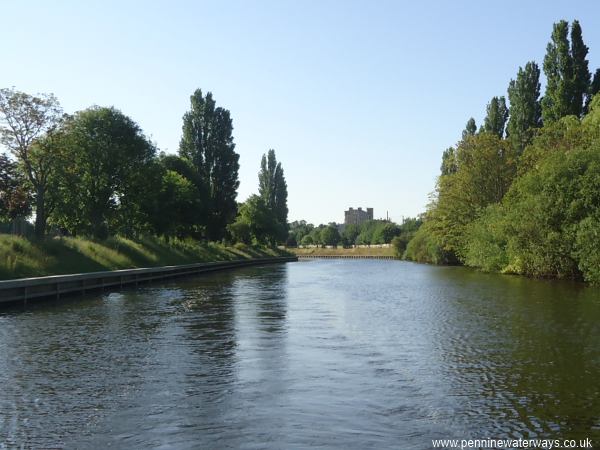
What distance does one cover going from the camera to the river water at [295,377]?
9531mm

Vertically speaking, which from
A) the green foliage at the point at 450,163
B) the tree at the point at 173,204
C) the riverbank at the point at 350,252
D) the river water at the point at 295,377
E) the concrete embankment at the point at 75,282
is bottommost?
the river water at the point at 295,377

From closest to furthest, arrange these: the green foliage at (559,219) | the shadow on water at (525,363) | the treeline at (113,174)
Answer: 1. the shadow on water at (525,363)
2. the green foliage at (559,219)
3. the treeline at (113,174)

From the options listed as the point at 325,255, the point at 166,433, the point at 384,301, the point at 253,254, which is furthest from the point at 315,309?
the point at 325,255

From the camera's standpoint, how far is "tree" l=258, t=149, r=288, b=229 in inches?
4754

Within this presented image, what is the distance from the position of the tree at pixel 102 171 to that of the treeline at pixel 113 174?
3.7 inches

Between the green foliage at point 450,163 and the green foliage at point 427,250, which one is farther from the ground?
the green foliage at point 450,163

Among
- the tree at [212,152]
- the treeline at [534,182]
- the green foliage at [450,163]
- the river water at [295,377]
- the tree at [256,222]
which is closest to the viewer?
the river water at [295,377]

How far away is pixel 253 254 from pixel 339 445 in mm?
94502

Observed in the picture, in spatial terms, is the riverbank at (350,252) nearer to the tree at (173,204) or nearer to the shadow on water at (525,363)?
the tree at (173,204)

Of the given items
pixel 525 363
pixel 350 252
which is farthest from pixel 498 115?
pixel 350 252

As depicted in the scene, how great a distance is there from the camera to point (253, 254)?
10294 centimetres

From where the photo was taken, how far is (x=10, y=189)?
5538 cm

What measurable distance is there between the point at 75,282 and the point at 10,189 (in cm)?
2575

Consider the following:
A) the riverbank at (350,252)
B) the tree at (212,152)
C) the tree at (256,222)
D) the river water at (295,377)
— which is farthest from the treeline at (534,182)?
the riverbank at (350,252)
